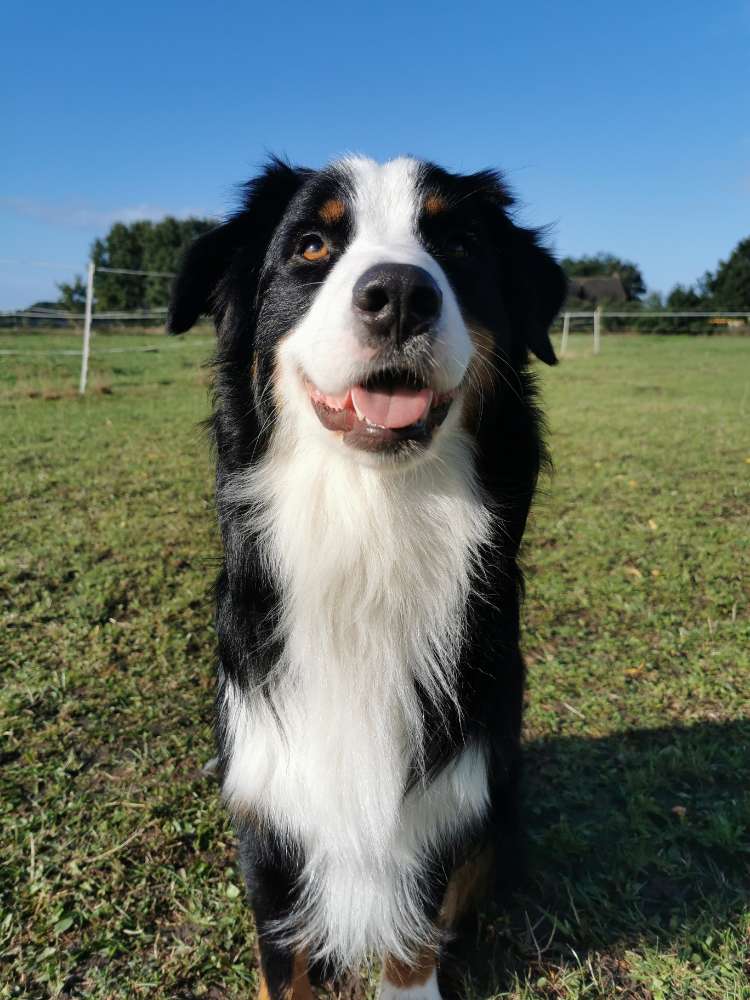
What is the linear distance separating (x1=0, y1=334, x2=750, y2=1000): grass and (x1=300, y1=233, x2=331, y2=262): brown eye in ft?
2.56

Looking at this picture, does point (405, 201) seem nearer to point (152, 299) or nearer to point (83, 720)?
point (83, 720)

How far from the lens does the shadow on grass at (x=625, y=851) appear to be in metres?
2.12

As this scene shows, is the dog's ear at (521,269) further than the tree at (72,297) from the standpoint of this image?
No

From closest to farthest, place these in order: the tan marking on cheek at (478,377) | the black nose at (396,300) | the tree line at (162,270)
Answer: the black nose at (396,300), the tan marking on cheek at (478,377), the tree line at (162,270)

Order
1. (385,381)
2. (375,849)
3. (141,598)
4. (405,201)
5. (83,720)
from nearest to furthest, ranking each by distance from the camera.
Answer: (385,381)
(375,849)
(405,201)
(83,720)
(141,598)

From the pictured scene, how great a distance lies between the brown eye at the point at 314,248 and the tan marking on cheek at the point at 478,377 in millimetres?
437

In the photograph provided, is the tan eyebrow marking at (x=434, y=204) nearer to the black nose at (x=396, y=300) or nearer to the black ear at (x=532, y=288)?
the black ear at (x=532, y=288)

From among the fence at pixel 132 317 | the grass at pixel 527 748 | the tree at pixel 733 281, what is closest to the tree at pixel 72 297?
the fence at pixel 132 317

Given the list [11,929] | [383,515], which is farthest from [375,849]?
[11,929]

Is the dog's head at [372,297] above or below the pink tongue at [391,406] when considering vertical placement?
above

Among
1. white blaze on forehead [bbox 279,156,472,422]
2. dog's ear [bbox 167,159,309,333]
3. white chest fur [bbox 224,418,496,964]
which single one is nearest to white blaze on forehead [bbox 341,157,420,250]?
white blaze on forehead [bbox 279,156,472,422]

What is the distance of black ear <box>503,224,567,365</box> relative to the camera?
2.10 meters

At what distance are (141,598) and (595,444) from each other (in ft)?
19.5

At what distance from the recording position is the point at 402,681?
1797 millimetres
